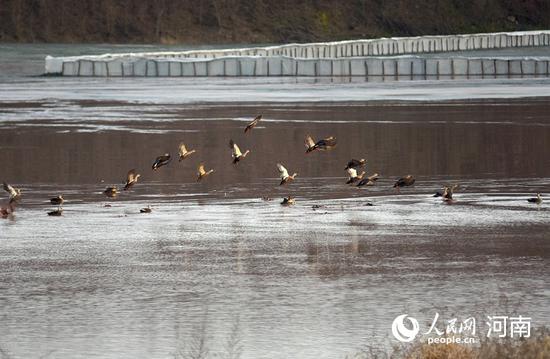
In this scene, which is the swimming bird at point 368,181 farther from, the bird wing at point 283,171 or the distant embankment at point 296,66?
the distant embankment at point 296,66

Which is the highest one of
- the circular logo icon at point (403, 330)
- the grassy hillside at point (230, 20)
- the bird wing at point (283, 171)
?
the circular logo icon at point (403, 330)

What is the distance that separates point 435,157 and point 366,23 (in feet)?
297

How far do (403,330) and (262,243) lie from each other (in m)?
4.12

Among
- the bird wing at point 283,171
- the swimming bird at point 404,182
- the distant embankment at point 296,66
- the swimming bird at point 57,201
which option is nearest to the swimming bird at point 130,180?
the swimming bird at point 57,201

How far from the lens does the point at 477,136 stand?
23609 millimetres

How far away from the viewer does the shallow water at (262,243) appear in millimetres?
8922

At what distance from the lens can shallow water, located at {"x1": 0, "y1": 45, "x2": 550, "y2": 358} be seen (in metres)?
8.92

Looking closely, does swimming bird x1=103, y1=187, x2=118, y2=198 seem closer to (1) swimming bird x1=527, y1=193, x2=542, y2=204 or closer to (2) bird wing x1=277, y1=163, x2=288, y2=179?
(2) bird wing x1=277, y1=163, x2=288, y2=179

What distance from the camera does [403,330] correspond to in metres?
8.54

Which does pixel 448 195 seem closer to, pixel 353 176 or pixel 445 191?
pixel 445 191

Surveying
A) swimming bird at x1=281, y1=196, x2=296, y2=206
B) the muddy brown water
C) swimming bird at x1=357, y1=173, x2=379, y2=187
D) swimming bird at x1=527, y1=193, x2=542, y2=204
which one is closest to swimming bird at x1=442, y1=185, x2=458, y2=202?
the muddy brown water

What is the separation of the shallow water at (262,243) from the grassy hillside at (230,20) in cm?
7643

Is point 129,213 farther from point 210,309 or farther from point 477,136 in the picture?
point 477,136

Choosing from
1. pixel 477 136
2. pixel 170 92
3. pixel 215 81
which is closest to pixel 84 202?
pixel 477 136
